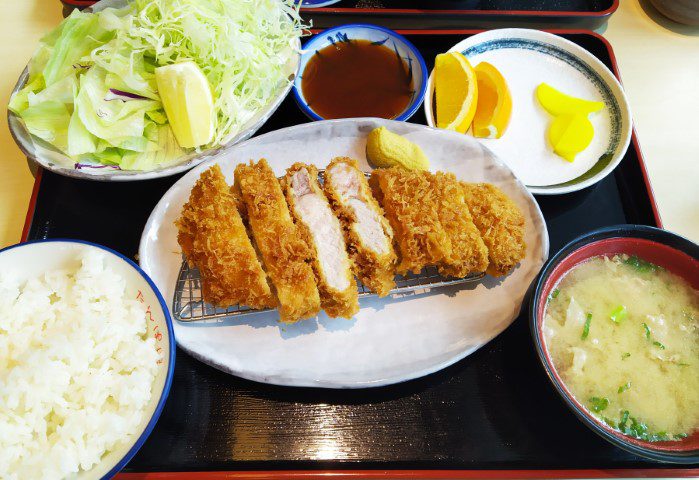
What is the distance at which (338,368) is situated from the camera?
2.21m

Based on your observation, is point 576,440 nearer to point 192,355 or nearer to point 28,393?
point 192,355

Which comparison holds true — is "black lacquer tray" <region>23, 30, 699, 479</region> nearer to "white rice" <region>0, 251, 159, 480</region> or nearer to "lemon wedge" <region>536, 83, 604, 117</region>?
"white rice" <region>0, 251, 159, 480</region>

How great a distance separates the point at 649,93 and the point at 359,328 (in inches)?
102

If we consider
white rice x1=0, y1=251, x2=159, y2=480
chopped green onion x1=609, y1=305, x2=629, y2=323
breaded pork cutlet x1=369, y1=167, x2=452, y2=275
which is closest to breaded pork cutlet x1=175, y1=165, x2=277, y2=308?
white rice x1=0, y1=251, x2=159, y2=480

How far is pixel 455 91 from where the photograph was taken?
9.63 feet

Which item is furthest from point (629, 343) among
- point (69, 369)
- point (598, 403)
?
point (69, 369)

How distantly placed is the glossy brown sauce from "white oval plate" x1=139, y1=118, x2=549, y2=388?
597mm

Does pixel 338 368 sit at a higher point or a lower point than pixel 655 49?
lower

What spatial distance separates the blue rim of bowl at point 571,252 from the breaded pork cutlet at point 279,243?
910 mm

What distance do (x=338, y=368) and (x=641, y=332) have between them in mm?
1287

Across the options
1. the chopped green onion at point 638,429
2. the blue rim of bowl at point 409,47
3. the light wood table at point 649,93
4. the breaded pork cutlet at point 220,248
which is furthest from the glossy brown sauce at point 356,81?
the chopped green onion at point 638,429

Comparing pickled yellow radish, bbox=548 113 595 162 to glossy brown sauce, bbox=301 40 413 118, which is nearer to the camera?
pickled yellow radish, bbox=548 113 595 162

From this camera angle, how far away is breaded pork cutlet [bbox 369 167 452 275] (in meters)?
2.26

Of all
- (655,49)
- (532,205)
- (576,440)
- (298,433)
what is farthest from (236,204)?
(655,49)
